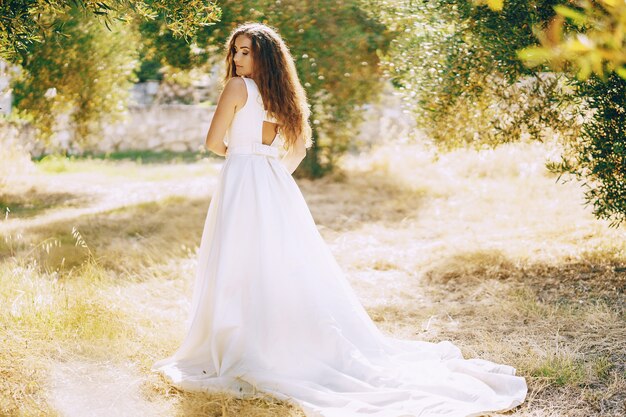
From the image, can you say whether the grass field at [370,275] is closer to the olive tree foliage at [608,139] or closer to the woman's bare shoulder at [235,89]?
the olive tree foliage at [608,139]

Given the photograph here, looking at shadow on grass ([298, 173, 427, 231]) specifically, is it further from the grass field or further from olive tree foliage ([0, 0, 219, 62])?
olive tree foliage ([0, 0, 219, 62])

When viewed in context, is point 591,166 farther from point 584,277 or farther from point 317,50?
point 317,50

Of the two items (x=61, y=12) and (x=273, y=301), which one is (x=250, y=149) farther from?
(x=61, y=12)

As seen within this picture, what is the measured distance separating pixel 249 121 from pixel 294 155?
547 mm

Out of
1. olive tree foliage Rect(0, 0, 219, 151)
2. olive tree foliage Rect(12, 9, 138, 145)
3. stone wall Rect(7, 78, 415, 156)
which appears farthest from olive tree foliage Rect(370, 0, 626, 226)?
stone wall Rect(7, 78, 415, 156)

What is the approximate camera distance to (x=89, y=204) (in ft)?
37.4

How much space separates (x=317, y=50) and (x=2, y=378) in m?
8.17

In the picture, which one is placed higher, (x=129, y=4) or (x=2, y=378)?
(x=129, y=4)

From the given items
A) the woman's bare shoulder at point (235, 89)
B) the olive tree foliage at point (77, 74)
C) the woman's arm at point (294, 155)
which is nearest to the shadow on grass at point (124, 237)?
the olive tree foliage at point (77, 74)

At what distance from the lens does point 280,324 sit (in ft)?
13.7

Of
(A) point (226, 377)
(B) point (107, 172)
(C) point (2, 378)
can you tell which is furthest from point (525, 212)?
(B) point (107, 172)

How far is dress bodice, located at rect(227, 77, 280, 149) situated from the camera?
427 cm

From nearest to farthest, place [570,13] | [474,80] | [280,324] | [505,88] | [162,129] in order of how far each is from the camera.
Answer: [570,13] < [280,324] < [474,80] < [505,88] < [162,129]

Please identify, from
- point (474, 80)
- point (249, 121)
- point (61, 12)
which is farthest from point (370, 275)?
point (61, 12)
